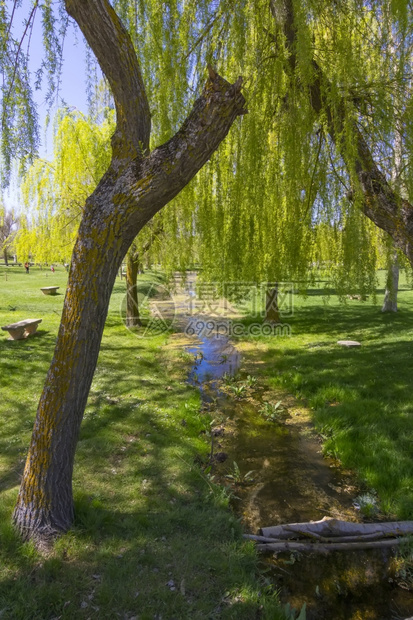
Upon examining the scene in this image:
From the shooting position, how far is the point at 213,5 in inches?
173

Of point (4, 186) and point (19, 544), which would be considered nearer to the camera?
point (19, 544)

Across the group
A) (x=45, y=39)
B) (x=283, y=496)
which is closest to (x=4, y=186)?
(x=45, y=39)

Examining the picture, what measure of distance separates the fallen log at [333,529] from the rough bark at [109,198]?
1943 millimetres

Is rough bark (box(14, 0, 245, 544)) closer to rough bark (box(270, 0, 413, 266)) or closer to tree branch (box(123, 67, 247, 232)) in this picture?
tree branch (box(123, 67, 247, 232))

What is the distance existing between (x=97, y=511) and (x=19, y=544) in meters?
0.65

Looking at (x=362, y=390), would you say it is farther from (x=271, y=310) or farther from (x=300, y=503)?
(x=271, y=310)

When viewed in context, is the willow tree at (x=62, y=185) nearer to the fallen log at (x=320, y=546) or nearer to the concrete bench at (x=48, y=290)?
the concrete bench at (x=48, y=290)

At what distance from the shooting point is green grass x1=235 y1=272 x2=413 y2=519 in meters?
4.22

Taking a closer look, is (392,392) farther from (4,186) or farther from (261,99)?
(4,186)

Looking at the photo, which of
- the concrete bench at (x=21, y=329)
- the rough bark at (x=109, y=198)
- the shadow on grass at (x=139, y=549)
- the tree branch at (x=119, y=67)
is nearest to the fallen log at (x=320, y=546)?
the shadow on grass at (x=139, y=549)

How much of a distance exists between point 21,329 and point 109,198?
25.3ft

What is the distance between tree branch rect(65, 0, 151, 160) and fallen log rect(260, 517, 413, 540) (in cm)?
328

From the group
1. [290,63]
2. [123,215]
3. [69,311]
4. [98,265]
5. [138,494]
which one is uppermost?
[290,63]

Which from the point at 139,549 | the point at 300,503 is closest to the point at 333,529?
the point at 300,503
